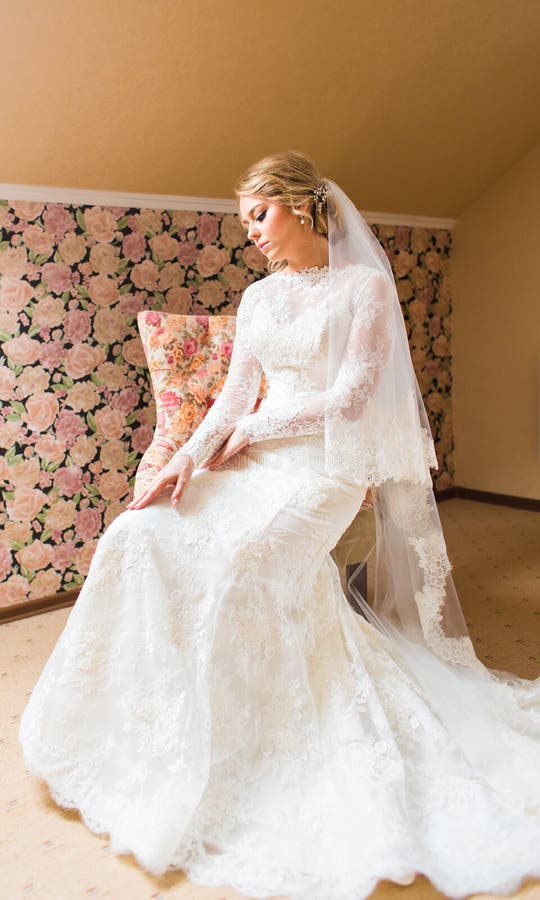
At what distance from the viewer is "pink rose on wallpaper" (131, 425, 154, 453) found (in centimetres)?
370

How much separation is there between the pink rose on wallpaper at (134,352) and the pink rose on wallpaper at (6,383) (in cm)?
52

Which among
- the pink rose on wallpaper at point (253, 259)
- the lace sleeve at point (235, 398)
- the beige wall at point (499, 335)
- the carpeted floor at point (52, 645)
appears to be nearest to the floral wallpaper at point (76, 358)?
the pink rose on wallpaper at point (253, 259)

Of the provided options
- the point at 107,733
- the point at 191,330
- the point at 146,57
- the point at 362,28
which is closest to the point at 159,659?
the point at 107,733

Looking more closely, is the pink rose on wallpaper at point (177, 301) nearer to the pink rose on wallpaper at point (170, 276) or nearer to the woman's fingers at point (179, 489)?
the pink rose on wallpaper at point (170, 276)

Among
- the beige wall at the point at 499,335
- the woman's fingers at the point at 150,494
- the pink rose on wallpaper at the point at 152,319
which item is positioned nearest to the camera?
the woman's fingers at the point at 150,494

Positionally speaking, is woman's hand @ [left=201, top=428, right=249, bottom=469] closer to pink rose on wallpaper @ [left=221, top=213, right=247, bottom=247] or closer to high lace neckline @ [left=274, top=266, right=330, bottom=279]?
high lace neckline @ [left=274, top=266, right=330, bottom=279]

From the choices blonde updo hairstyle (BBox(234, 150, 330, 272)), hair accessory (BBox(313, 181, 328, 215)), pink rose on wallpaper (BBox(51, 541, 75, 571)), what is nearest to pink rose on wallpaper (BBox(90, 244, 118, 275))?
pink rose on wallpaper (BBox(51, 541, 75, 571))

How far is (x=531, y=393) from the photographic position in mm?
4918

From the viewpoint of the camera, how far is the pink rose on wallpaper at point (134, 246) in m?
3.61

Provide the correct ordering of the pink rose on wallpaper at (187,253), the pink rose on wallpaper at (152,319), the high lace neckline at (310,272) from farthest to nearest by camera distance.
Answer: the pink rose on wallpaper at (187,253) → the pink rose on wallpaper at (152,319) → the high lace neckline at (310,272)

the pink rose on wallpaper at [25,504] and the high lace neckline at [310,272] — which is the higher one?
the high lace neckline at [310,272]

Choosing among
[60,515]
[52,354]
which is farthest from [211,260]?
[60,515]

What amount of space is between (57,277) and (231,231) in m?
0.98

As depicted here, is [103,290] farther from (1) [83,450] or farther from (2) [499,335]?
(2) [499,335]
